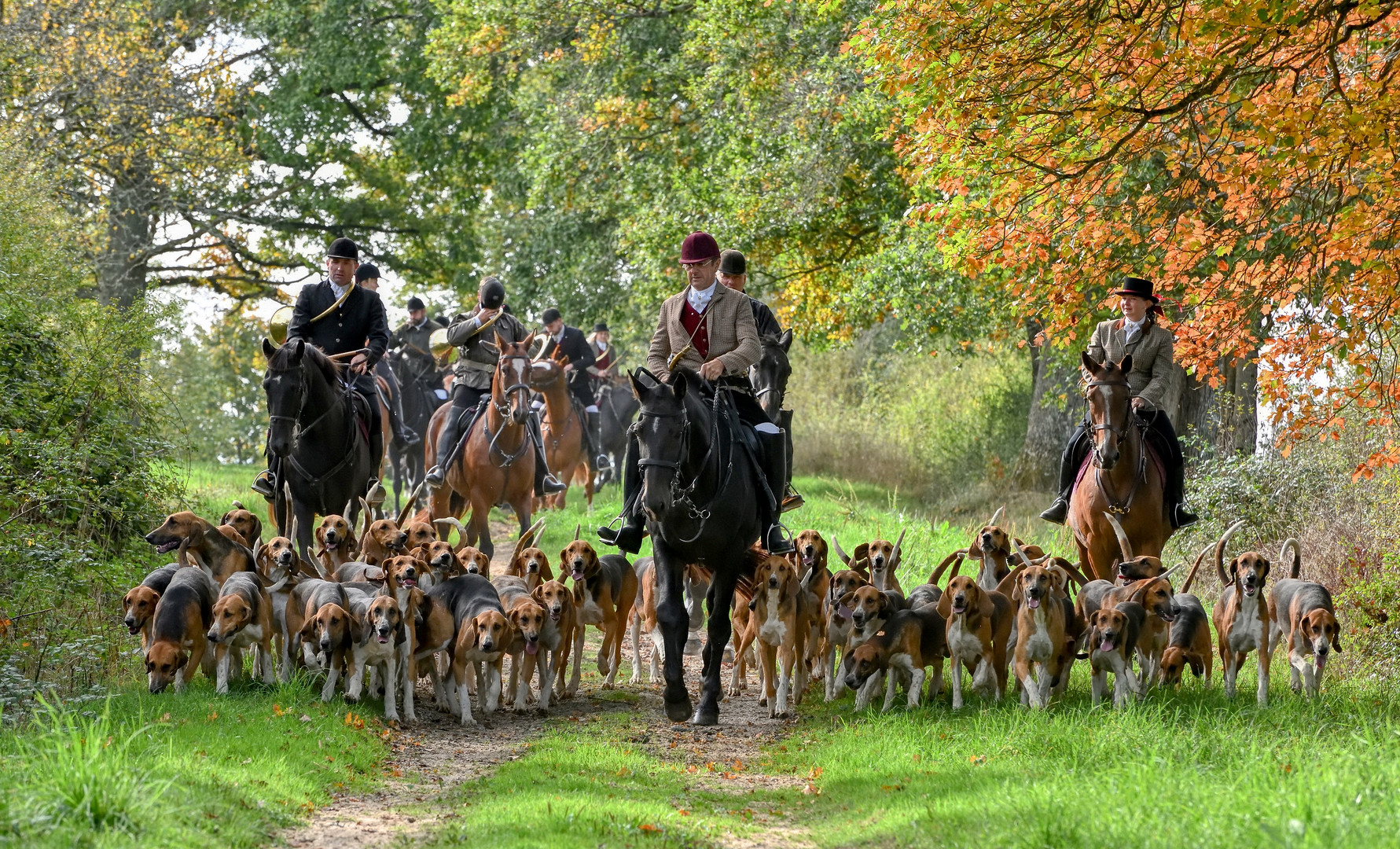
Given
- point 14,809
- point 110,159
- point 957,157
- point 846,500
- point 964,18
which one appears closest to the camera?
point 14,809

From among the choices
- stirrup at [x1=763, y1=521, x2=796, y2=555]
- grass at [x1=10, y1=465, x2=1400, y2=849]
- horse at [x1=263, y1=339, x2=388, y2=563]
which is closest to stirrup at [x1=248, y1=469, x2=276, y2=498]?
horse at [x1=263, y1=339, x2=388, y2=563]

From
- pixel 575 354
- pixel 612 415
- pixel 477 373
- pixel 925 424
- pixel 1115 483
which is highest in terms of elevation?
pixel 575 354

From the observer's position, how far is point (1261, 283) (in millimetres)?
10625

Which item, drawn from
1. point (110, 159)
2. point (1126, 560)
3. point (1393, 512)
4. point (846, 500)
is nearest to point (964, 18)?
point (1126, 560)

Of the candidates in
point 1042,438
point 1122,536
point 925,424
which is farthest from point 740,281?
point 925,424

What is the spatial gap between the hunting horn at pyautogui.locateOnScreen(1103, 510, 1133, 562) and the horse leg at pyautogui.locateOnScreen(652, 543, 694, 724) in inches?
128

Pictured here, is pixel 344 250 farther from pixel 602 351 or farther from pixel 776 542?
pixel 602 351

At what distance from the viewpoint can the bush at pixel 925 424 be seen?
84.4ft

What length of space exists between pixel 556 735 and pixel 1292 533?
799 centimetres

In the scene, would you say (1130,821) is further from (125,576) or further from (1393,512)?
(125,576)

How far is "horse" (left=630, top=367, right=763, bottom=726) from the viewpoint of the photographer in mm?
8852

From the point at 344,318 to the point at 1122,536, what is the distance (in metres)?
6.78

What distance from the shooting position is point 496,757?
8.26m

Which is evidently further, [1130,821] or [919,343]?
[919,343]
